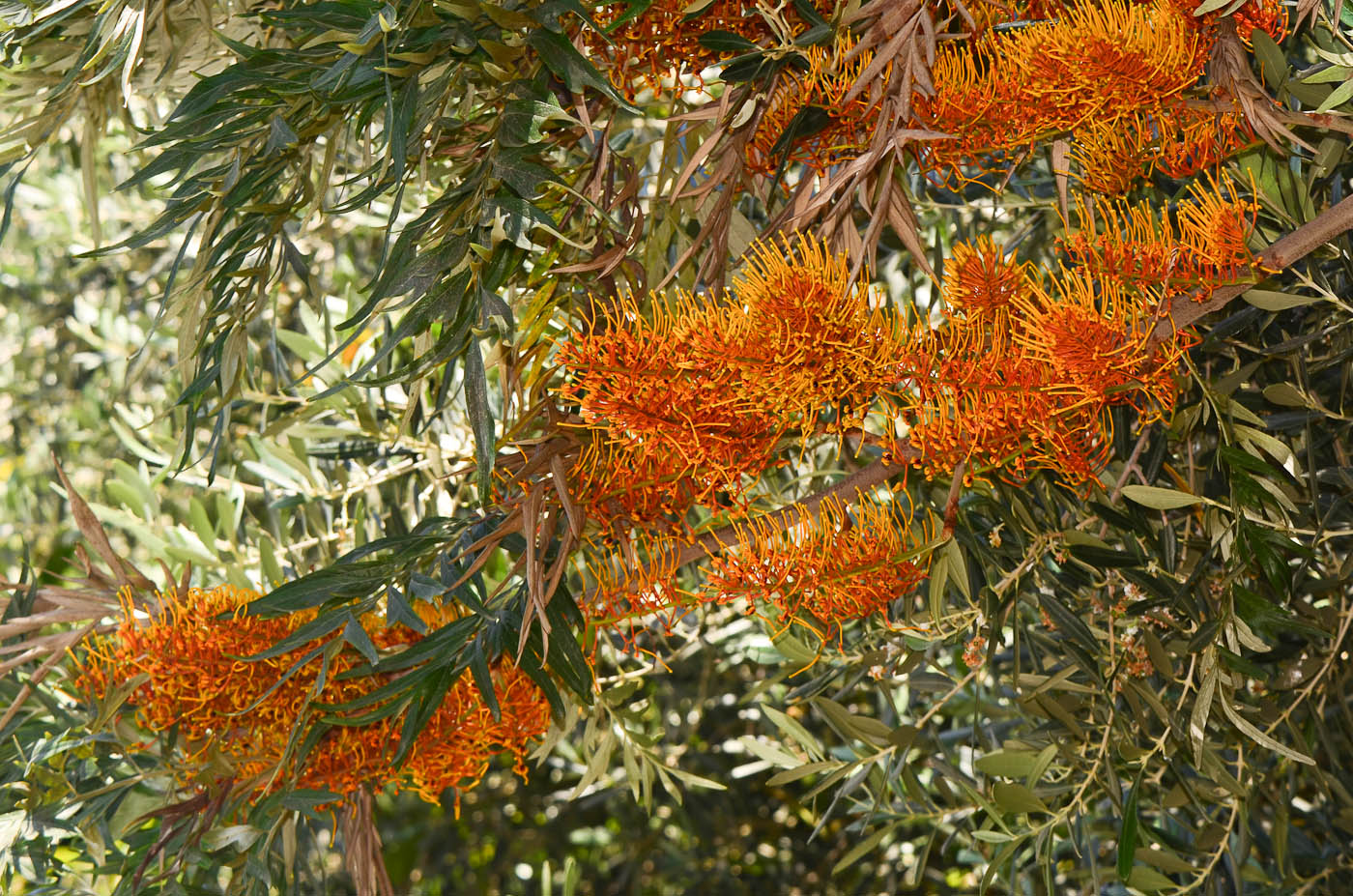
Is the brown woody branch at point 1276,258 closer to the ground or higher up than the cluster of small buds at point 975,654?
higher up

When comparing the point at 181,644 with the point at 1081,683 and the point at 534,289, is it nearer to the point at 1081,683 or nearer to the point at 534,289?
the point at 534,289

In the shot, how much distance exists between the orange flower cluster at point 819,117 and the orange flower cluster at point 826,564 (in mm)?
235

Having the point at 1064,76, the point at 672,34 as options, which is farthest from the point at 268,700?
the point at 1064,76

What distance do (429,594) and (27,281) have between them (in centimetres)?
163

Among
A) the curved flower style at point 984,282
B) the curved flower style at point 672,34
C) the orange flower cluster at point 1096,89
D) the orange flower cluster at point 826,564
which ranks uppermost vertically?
the curved flower style at point 672,34

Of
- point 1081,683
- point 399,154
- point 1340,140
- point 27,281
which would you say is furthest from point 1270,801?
point 27,281

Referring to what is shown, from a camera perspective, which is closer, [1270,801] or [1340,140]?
[1340,140]

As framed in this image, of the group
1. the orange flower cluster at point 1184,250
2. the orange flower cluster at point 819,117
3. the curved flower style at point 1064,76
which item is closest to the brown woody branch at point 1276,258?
the orange flower cluster at point 1184,250

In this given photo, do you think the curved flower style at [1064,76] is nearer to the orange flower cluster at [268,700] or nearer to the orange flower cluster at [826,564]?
the orange flower cluster at [826,564]

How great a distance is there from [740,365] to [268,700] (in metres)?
0.42

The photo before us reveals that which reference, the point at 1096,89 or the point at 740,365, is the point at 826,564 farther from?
the point at 1096,89

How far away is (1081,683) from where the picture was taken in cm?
86

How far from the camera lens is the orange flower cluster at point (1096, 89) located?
0.65m

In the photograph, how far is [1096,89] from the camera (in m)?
0.66
